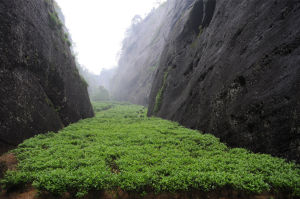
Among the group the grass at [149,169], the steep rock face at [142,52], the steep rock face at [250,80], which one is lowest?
the grass at [149,169]

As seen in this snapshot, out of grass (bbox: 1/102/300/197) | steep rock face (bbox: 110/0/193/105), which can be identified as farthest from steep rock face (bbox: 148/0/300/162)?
steep rock face (bbox: 110/0/193/105)

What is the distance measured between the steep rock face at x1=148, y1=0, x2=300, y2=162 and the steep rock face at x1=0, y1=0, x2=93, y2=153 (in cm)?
1037

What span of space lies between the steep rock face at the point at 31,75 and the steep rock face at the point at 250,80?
10.4m

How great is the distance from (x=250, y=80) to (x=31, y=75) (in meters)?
13.1

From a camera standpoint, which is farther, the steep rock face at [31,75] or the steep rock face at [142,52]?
the steep rock face at [142,52]

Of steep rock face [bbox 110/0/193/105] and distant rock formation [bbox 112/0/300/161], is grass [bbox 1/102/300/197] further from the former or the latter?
steep rock face [bbox 110/0/193/105]

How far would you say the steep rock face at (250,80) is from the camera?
20.4 ft

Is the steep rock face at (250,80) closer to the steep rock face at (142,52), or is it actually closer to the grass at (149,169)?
the grass at (149,169)

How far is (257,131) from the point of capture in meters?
7.09

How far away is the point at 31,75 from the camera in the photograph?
11133 mm

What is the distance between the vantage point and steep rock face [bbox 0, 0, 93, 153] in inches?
336

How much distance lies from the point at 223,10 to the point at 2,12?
14.6 metres

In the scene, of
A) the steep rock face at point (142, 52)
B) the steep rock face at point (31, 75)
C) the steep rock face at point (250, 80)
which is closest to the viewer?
the steep rock face at point (250, 80)

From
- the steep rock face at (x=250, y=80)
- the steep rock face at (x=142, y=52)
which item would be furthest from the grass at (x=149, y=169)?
the steep rock face at (x=142, y=52)
